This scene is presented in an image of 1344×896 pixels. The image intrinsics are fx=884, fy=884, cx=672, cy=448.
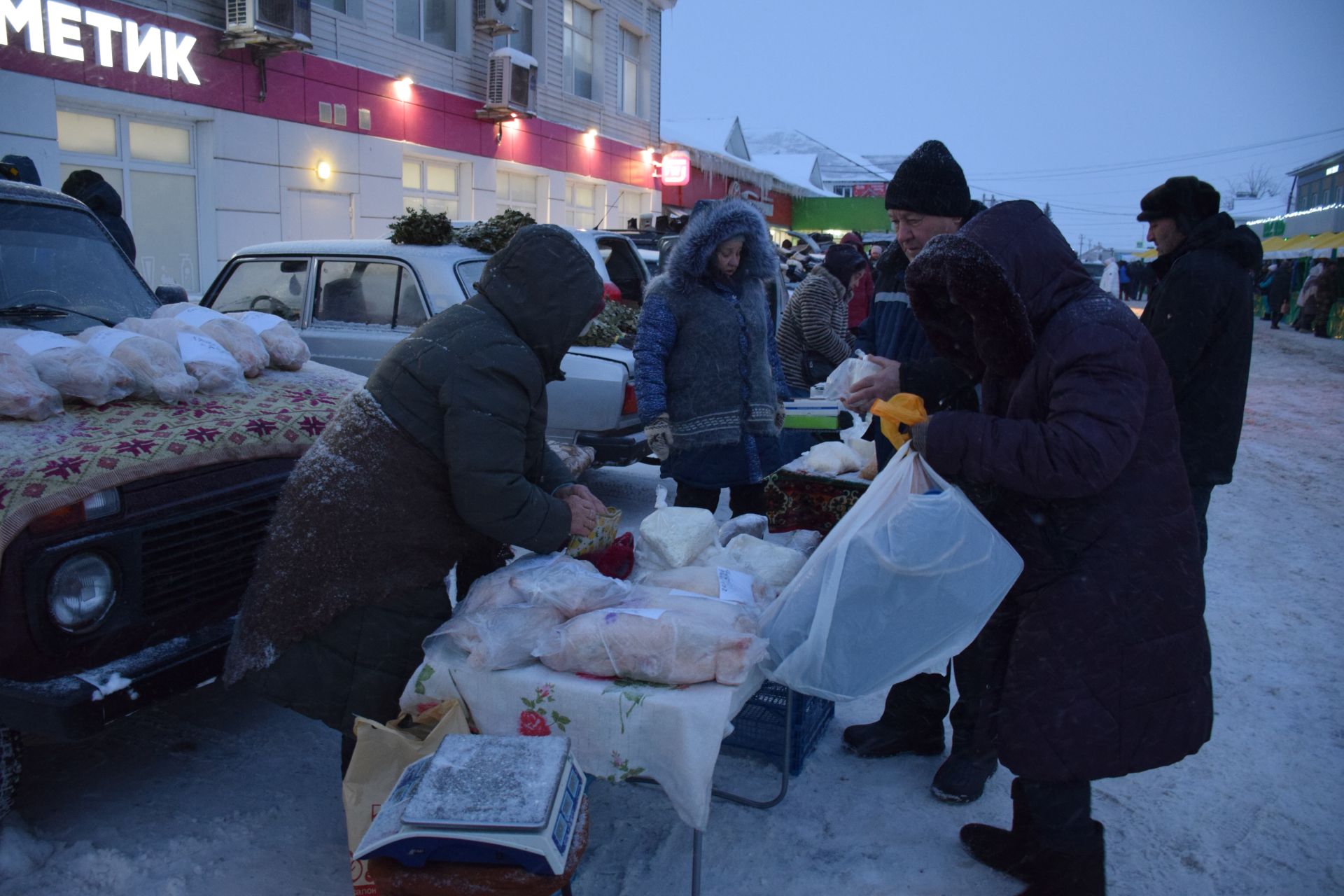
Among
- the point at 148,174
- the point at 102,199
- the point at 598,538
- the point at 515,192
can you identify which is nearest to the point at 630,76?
the point at 515,192

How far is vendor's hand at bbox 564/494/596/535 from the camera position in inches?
104

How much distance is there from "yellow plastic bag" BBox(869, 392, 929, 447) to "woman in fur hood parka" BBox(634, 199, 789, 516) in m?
1.52

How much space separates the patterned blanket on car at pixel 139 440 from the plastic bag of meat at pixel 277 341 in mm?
231

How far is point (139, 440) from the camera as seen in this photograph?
2.77 meters

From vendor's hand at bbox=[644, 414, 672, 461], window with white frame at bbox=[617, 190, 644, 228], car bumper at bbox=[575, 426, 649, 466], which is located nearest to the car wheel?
vendor's hand at bbox=[644, 414, 672, 461]

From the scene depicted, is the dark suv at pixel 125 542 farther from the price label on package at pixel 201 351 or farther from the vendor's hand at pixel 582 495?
the vendor's hand at pixel 582 495

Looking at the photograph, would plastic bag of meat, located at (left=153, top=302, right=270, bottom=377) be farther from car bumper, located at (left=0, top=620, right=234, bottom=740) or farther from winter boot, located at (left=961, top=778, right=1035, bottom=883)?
winter boot, located at (left=961, top=778, right=1035, bottom=883)

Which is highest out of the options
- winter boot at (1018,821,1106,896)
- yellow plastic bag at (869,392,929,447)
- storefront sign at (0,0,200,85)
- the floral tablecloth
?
storefront sign at (0,0,200,85)

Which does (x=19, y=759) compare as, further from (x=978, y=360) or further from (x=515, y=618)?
(x=978, y=360)

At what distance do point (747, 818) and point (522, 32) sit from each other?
58.5ft

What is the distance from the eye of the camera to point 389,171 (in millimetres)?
14250

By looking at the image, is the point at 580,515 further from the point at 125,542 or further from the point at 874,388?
the point at 125,542

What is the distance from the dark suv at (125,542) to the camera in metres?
2.49

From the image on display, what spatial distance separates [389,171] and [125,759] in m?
12.6
